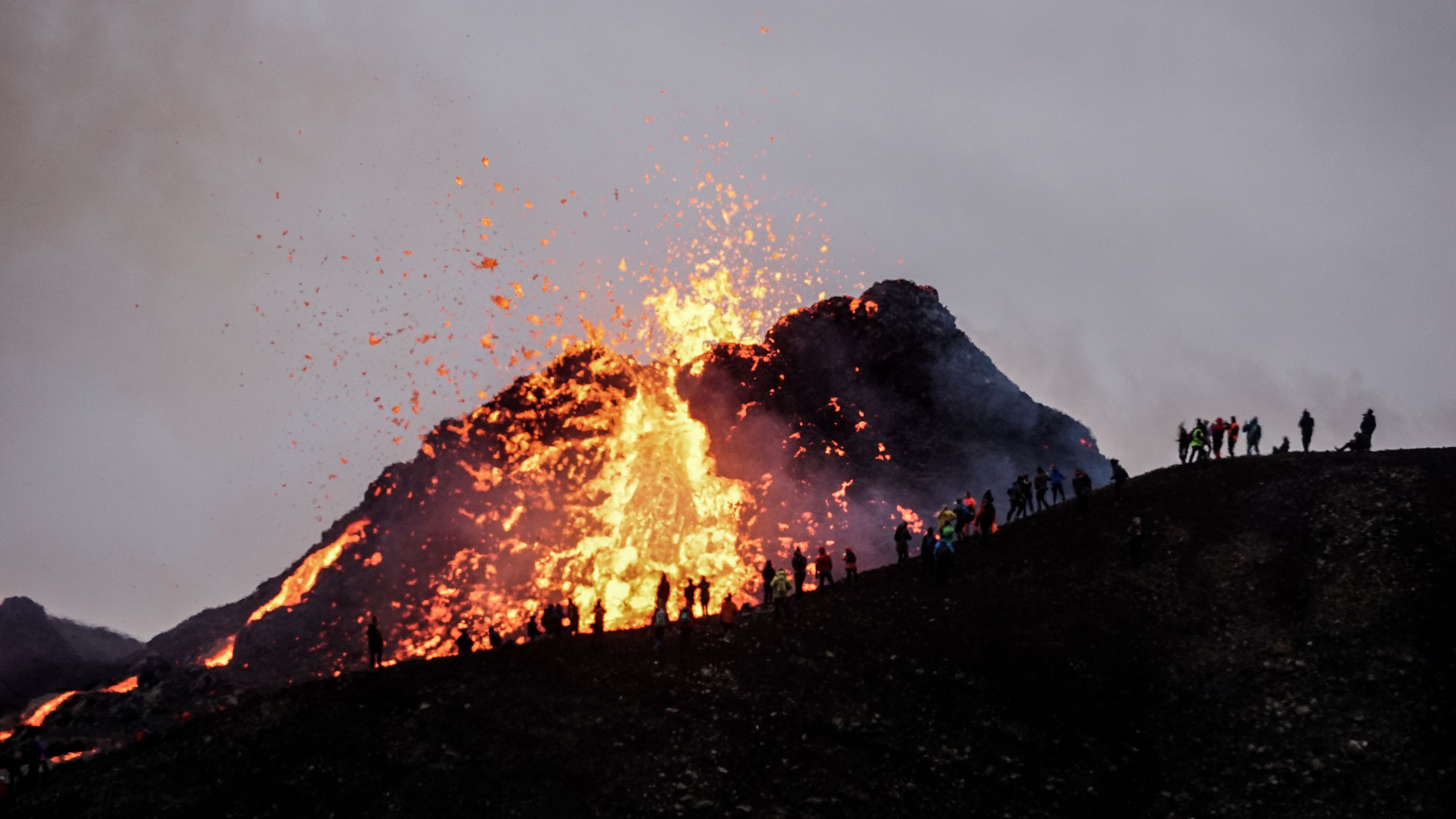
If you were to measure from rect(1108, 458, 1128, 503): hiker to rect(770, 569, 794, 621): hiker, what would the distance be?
15533 mm

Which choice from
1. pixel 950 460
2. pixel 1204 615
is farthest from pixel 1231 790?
pixel 950 460

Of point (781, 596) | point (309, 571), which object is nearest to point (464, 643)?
point (781, 596)

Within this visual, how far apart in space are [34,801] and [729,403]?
64.3 meters

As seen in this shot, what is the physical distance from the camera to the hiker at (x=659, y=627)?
32219mm

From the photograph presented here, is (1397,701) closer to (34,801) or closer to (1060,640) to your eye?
(1060,640)

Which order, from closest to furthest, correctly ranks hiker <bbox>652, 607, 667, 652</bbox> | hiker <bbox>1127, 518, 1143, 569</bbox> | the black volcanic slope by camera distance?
the black volcanic slope → hiker <bbox>652, 607, 667, 652</bbox> → hiker <bbox>1127, 518, 1143, 569</bbox>

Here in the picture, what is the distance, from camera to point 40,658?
266 ft

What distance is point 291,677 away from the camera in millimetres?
66000

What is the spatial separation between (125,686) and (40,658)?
21968mm

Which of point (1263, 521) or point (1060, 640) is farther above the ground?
point (1263, 521)

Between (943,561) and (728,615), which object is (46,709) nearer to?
(728,615)

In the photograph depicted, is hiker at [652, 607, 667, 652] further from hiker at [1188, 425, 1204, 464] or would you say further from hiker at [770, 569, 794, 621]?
hiker at [1188, 425, 1204, 464]

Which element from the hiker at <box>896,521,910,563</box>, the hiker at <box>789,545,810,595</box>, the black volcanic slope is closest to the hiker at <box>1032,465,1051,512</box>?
the black volcanic slope

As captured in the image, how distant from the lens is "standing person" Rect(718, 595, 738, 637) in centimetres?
3347
